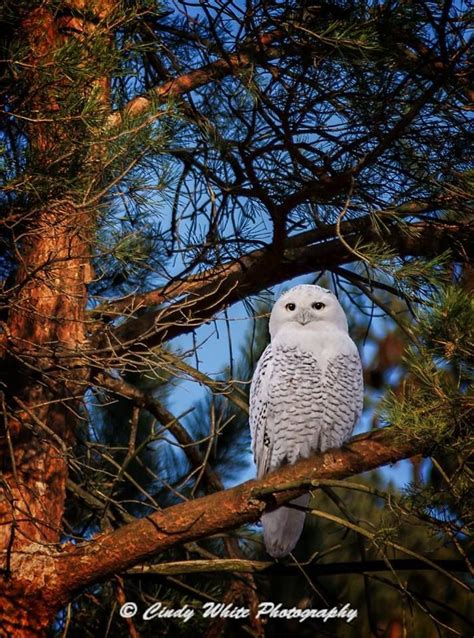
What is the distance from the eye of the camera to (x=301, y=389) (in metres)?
2.90

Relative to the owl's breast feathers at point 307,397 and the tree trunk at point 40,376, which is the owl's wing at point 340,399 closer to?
the owl's breast feathers at point 307,397

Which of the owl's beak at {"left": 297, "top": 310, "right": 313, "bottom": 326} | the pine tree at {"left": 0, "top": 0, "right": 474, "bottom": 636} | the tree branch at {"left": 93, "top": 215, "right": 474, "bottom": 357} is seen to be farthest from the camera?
the tree branch at {"left": 93, "top": 215, "right": 474, "bottom": 357}

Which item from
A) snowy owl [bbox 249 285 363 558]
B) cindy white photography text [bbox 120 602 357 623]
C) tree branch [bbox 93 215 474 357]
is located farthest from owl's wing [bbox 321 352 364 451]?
cindy white photography text [bbox 120 602 357 623]

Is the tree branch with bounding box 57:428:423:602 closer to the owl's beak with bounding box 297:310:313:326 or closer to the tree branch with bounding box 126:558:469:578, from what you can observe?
the tree branch with bounding box 126:558:469:578

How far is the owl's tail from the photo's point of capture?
10.1ft

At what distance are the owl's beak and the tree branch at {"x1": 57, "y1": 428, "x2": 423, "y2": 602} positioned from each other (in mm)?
464

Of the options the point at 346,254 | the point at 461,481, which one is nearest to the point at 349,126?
the point at 346,254

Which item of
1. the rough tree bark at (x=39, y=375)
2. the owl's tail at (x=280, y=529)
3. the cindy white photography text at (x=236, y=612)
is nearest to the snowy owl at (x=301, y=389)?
the owl's tail at (x=280, y=529)

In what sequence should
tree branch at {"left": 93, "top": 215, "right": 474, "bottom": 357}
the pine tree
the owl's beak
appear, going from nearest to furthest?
1. the pine tree
2. the owl's beak
3. tree branch at {"left": 93, "top": 215, "right": 474, "bottom": 357}

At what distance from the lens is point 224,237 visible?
3340 mm

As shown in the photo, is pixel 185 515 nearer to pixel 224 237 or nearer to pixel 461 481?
pixel 461 481

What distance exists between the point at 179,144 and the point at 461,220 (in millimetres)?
993

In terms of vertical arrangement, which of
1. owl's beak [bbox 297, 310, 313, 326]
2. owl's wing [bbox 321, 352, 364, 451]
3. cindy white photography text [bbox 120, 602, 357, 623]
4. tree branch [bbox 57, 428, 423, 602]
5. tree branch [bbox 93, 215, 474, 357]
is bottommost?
cindy white photography text [bbox 120, 602, 357, 623]

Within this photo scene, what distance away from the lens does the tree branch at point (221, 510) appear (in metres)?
2.55
